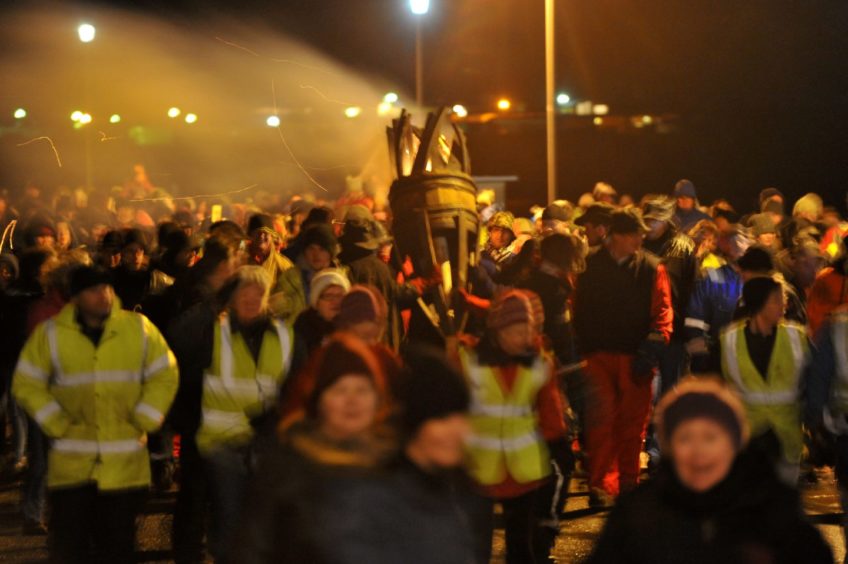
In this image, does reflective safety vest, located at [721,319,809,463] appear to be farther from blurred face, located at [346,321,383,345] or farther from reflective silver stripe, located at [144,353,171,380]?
reflective silver stripe, located at [144,353,171,380]

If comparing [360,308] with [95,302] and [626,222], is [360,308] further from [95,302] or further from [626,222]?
[626,222]

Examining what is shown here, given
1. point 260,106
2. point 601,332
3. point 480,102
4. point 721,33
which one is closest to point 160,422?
point 601,332

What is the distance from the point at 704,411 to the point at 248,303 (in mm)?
3496

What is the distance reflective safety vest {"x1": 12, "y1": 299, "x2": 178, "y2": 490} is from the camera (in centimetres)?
654

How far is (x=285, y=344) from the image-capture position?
23.3 feet

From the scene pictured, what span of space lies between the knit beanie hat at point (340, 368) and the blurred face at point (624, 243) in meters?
6.36

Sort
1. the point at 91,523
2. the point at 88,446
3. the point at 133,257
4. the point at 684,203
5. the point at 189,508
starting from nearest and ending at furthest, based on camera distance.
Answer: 1. the point at 88,446
2. the point at 91,523
3. the point at 189,508
4. the point at 133,257
5. the point at 684,203

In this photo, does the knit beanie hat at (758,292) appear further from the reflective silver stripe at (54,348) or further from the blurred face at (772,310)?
the reflective silver stripe at (54,348)

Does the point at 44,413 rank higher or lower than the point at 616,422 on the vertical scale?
higher

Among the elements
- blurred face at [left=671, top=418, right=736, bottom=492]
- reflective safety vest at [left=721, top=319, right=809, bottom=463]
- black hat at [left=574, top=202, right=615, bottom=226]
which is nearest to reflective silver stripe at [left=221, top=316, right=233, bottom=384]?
reflective safety vest at [left=721, top=319, right=809, bottom=463]

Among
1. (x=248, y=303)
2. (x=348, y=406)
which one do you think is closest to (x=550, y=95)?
(x=248, y=303)

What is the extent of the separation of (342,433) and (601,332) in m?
6.53

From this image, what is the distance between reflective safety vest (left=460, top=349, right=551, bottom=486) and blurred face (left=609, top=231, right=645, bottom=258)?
3.75 meters

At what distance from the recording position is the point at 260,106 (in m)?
29.0
